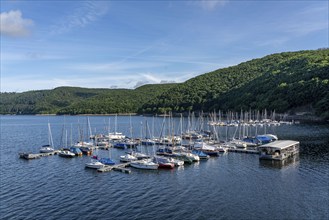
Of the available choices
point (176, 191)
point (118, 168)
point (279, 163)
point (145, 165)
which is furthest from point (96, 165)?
point (279, 163)

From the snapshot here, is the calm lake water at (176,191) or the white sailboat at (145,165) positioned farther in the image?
the white sailboat at (145,165)

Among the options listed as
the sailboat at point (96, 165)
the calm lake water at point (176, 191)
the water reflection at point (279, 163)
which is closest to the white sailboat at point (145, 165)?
the calm lake water at point (176, 191)

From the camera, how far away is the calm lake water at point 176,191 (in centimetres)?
3544

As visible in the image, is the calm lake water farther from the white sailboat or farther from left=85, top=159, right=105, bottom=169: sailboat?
left=85, top=159, right=105, bottom=169: sailboat

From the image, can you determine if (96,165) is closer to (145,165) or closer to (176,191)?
(145,165)

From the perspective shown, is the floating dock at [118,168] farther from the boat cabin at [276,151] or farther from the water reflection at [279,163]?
the boat cabin at [276,151]

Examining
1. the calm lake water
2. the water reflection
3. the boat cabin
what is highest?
the boat cabin

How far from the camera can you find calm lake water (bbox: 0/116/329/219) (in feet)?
116

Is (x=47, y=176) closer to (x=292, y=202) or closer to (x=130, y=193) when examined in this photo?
(x=130, y=193)

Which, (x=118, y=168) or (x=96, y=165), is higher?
(x=96, y=165)

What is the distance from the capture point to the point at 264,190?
42719 mm

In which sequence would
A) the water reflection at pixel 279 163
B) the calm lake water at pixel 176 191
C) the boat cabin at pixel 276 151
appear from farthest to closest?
the boat cabin at pixel 276 151, the water reflection at pixel 279 163, the calm lake water at pixel 176 191

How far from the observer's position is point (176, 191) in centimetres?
4334

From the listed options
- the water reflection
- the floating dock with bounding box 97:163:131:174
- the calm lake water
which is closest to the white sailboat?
the calm lake water
